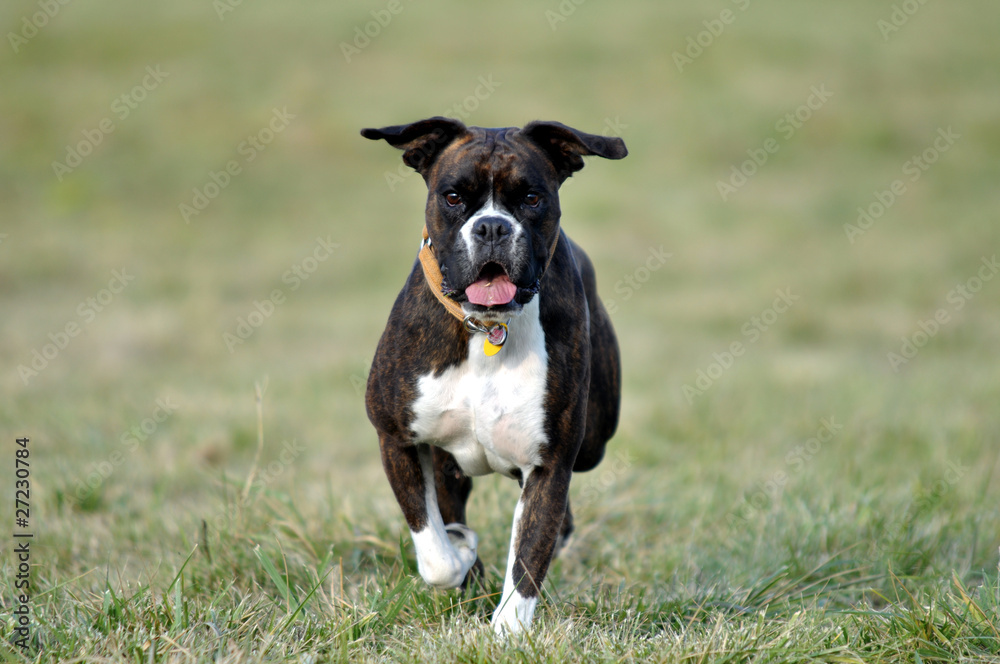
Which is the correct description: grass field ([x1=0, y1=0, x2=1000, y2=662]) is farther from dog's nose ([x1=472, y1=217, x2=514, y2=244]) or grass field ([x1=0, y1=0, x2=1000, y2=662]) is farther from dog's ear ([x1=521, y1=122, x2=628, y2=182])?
dog's ear ([x1=521, y1=122, x2=628, y2=182])

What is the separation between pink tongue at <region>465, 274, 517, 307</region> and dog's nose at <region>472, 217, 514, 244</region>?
141mm

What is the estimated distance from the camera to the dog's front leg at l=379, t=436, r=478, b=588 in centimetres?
348

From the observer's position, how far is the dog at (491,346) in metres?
3.25

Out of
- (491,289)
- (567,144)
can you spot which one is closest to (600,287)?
(567,144)

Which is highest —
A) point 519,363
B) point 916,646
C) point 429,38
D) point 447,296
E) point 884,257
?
point 429,38

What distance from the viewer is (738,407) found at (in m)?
8.07

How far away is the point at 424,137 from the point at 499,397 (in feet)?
3.34

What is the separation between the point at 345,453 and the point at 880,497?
397cm

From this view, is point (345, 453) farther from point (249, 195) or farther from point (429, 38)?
point (429, 38)

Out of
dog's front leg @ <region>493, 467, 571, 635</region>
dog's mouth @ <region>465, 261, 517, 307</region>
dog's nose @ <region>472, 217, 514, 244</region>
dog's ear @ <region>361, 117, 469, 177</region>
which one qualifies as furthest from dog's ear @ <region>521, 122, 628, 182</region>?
dog's front leg @ <region>493, 467, 571, 635</region>

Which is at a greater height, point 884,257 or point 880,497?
point 880,497

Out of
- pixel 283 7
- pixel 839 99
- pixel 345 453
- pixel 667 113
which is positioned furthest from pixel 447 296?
pixel 283 7

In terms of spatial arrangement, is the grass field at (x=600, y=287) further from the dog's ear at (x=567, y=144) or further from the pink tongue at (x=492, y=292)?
the dog's ear at (x=567, y=144)

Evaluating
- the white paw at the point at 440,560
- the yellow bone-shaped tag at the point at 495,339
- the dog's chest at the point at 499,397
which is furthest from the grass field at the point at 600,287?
Answer: the yellow bone-shaped tag at the point at 495,339
